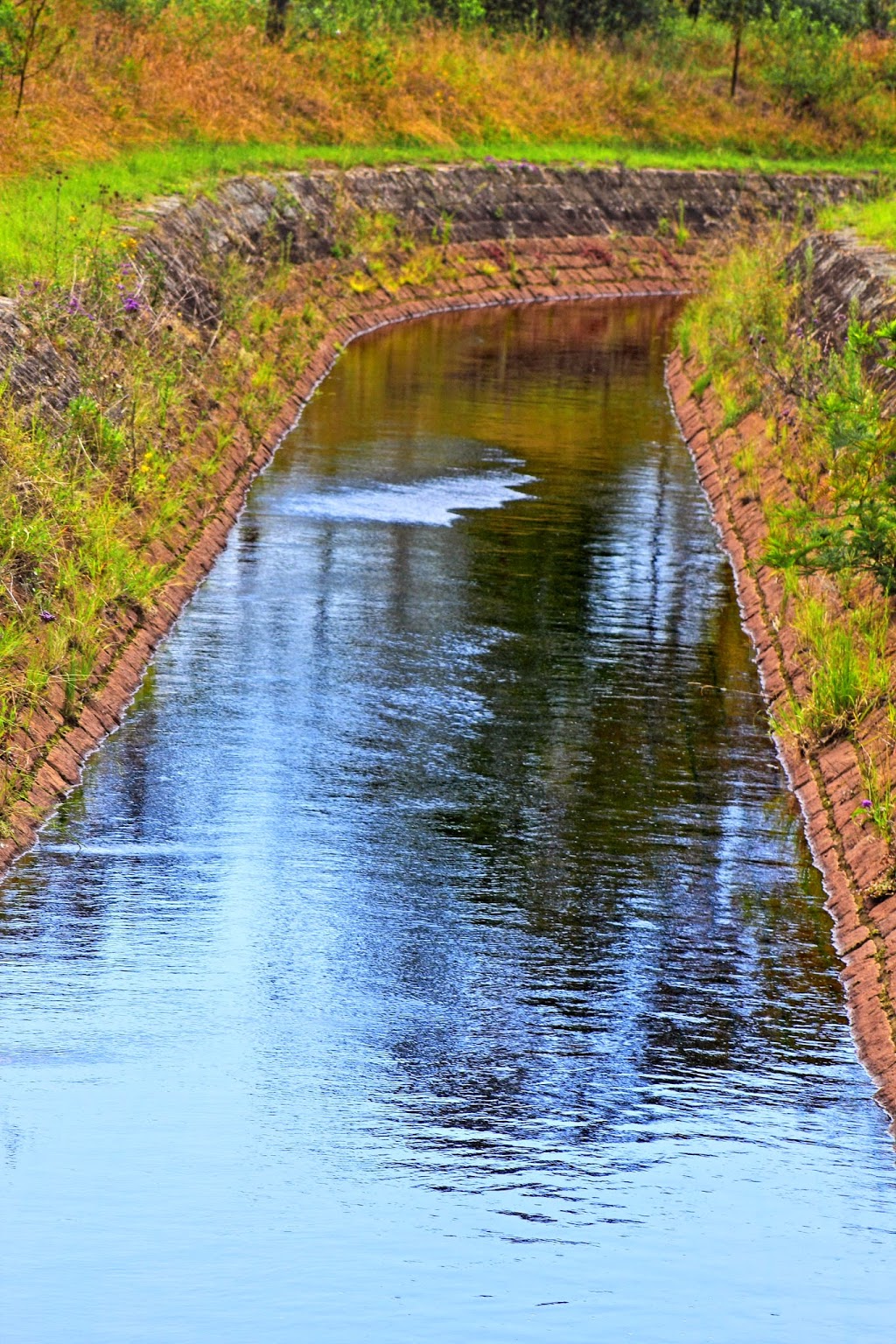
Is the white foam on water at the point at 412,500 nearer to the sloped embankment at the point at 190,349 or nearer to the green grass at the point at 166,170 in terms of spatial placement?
the sloped embankment at the point at 190,349

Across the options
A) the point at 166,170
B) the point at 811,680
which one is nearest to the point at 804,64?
the point at 166,170

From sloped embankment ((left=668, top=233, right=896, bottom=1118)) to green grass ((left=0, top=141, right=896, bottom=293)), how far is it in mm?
6780

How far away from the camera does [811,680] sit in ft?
48.8

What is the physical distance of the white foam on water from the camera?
810 inches

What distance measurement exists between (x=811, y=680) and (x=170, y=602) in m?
4.90

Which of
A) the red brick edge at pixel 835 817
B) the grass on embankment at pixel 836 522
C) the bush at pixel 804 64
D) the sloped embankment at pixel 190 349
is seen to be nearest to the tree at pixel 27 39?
the sloped embankment at pixel 190 349

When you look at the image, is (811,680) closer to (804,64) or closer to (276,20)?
(276,20)

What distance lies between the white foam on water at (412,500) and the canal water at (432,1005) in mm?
2606

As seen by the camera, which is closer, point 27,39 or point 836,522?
point 836,522

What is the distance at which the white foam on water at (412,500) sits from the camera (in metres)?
20.6

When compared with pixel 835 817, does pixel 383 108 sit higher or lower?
higher

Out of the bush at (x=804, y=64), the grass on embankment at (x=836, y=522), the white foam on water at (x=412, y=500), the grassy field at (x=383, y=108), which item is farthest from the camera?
the bush at (x=804, y=64)

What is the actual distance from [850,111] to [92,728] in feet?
159

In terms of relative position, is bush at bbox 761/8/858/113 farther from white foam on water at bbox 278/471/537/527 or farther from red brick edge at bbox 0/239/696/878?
white foam on water at bbox 278/471/537/527
